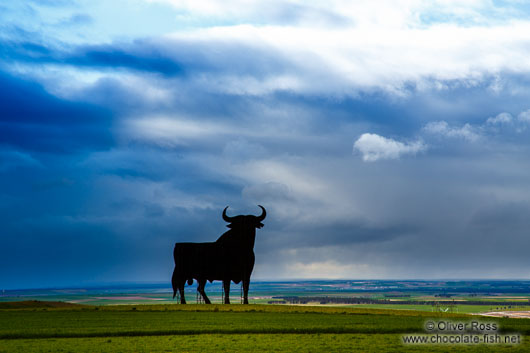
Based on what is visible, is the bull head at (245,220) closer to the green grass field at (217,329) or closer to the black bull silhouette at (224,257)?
the black bull silhouette at (224,257)

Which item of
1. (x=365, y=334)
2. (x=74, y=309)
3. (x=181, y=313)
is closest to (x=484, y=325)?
(x=365, y=334)

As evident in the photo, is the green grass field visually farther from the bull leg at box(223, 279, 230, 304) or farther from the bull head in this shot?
the bull head

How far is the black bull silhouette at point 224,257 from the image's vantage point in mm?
46062

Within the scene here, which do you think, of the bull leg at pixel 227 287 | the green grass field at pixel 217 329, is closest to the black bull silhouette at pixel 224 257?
the bull leg at pixel 227 287

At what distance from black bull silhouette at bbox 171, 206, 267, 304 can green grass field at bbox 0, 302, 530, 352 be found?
219cm

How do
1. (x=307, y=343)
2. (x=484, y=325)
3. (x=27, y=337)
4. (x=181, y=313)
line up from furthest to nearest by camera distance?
1. (x=181, y=313)
2. (x=484, y=325)
3. (x=27, y=337)
4. (x=307, y=343)

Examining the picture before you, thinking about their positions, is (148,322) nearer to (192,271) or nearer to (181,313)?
(181,313)

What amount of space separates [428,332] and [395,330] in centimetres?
165

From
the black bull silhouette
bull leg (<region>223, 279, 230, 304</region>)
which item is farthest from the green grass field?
the black bull silhouette

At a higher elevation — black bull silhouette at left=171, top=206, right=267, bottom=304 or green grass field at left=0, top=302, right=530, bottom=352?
black bull silhouette at left=171, top=206, right=267, bottom=304

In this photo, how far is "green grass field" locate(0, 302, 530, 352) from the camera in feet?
91.2

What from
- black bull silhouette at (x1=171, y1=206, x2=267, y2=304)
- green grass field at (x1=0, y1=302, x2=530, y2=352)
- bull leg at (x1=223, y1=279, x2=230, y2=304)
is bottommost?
green grass field at (x1=0, y1=302, x2=530, y2=352)

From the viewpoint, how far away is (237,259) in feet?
151

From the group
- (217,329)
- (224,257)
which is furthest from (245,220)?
(217,329)
